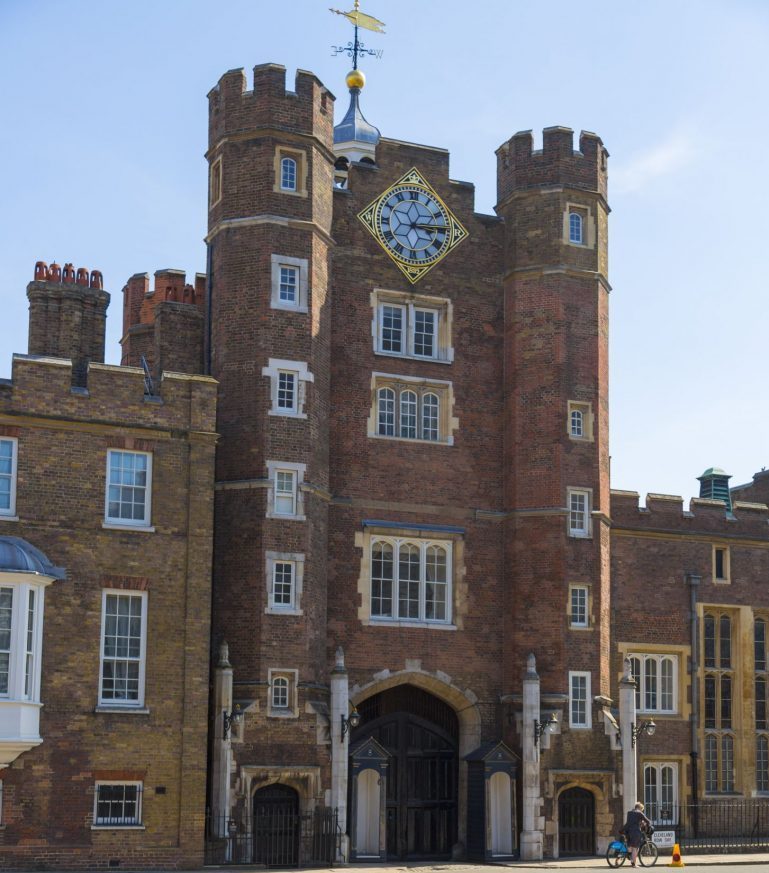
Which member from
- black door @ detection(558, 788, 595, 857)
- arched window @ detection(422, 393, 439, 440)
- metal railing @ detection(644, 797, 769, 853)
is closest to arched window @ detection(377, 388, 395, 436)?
arched window @ detection(422, 393, 439, 440)

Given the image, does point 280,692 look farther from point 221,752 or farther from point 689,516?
point 689,516

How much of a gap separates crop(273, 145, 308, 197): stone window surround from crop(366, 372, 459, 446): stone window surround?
5.08 meters

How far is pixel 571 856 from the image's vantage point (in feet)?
128

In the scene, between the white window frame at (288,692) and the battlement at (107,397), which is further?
the white window frame at (288,692)

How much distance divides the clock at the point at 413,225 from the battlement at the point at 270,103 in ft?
8.95

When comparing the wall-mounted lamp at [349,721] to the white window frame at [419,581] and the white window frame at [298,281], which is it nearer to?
the white window frame at [419,581]

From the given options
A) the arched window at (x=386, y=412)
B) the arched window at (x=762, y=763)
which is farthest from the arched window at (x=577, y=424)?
the arched window at (x=762, y=763)

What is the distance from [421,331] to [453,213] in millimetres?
3480

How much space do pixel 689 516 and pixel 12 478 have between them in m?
20.4

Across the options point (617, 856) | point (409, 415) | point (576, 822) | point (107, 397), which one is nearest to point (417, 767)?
point (576, 822)

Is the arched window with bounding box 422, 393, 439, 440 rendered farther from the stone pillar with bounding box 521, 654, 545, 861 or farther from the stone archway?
the stone pillar with bounding box 521, 654, 545, 861

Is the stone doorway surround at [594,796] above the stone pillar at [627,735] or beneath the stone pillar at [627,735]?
beneath

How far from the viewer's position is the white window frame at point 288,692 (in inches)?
1428

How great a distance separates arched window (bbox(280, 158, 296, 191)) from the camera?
3919 centimetres
